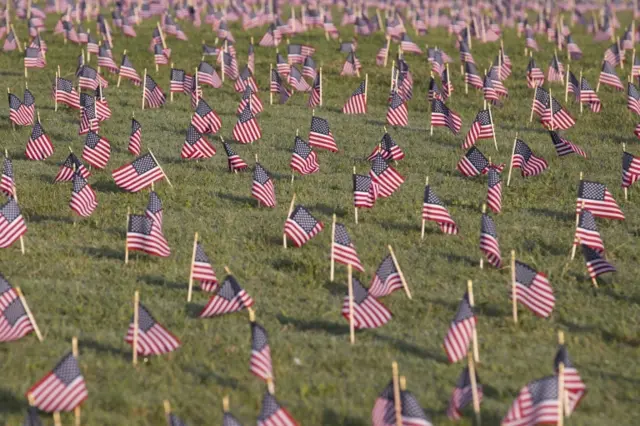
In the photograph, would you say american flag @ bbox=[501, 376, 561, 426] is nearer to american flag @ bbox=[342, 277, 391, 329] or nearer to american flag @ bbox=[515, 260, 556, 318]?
american flag @ bbox=[342, 277, 391, 329]

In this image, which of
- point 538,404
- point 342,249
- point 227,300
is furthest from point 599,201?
point 538,404

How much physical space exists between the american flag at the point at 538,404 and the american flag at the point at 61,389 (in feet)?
12.1

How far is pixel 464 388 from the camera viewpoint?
1083cm

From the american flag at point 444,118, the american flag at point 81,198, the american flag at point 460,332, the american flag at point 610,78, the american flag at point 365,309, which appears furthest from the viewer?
the american flag at point 610,78

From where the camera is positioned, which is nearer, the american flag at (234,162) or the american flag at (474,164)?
the american flag at (474,164)

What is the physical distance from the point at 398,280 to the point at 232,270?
230 cm

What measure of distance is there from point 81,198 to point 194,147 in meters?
3.63

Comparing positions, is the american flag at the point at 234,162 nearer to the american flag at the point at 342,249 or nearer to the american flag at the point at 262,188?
the american flag at the point at 262,188

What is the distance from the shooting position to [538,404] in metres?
10.2

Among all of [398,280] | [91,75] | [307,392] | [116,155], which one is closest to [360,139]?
[116,155]

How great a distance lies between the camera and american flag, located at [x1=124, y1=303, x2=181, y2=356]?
12.1 metres

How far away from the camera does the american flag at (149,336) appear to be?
12133mm

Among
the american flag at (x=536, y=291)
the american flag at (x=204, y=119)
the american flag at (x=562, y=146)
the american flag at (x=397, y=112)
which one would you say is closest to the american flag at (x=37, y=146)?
the american flag at (x=204, y=119)

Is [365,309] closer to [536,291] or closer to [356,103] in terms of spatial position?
[536,291]
